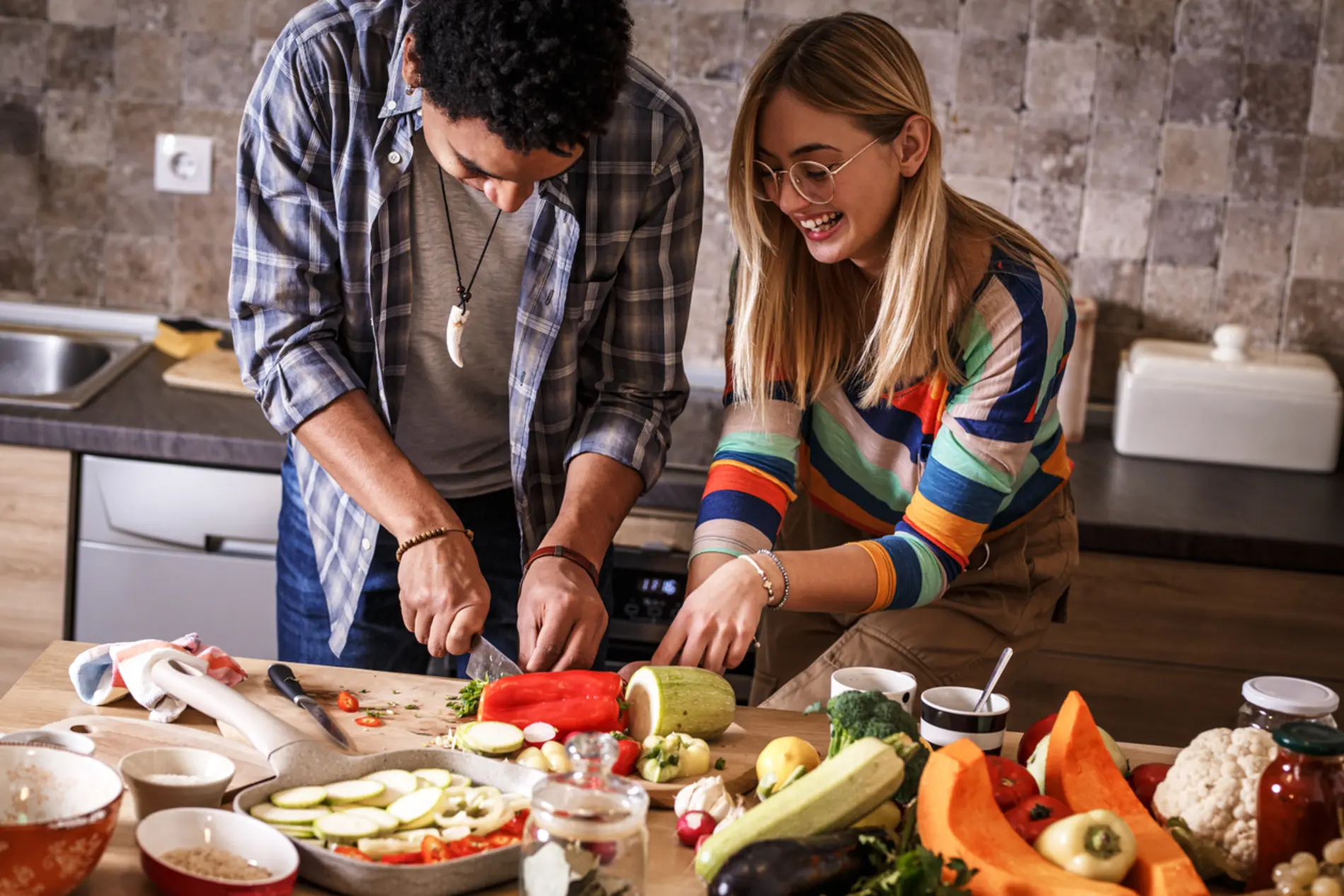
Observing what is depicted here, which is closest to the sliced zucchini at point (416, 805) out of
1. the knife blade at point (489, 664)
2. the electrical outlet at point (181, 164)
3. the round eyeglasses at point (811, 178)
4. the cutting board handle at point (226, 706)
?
the cutting board handle at point (226, 706)

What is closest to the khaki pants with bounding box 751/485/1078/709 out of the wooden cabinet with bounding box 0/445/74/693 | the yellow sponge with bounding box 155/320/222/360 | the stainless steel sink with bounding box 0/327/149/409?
the wooden cabinet with bounding box 0/445/74/693

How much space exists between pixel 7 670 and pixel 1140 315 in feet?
7.67

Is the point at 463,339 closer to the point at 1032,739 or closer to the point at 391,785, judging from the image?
the point at 391,785

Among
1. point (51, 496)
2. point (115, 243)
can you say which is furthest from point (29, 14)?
point (51, 496)

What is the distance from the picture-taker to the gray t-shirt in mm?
1721

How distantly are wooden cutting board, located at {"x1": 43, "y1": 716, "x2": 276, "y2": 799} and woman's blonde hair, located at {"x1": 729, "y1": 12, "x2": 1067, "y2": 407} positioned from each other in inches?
30.4

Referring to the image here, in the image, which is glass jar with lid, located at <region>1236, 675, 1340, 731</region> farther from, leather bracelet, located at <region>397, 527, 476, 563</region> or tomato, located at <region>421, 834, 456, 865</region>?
leather bracelet, located at <region>397, 527, 476, 563</region>

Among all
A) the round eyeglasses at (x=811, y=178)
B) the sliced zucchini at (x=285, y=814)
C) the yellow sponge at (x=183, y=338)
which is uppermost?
the round eyeglasses at (x=811, y=178)

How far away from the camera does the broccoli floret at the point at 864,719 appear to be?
3.82ft

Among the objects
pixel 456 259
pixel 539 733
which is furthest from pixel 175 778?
pixel 456 259

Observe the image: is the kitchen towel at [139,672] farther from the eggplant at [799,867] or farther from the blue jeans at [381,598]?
the eggplant at [799,867]

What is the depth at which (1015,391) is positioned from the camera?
166cm

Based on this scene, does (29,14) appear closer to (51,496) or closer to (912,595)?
(51,496)

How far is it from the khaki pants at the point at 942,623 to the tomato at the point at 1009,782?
1.43 ft
